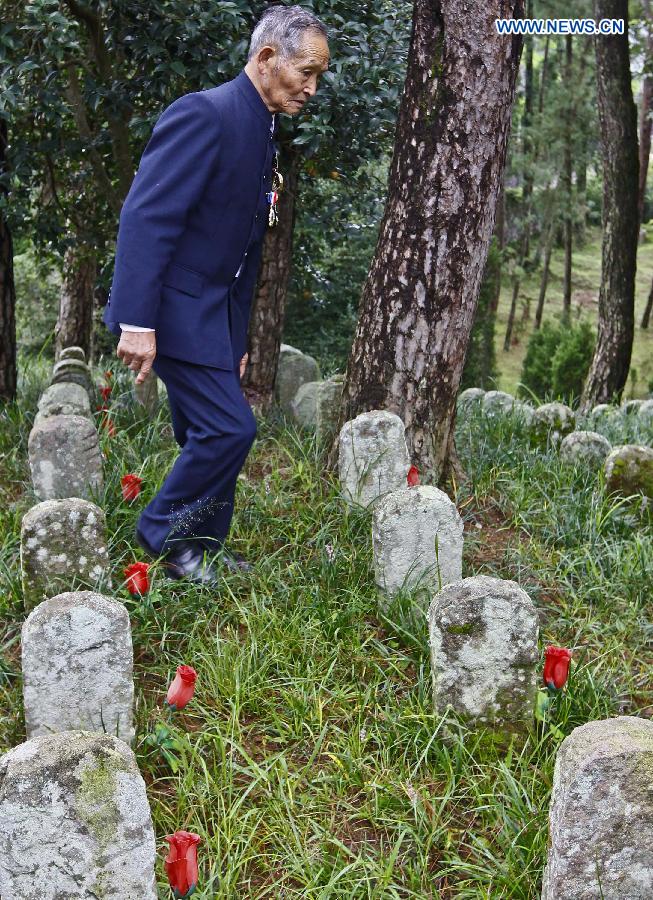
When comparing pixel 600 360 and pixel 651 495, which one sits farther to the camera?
pixel 600 360

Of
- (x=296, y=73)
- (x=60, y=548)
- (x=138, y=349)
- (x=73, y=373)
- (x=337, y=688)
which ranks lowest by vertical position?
(x=337, y=688)

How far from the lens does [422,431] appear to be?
4.46 meters

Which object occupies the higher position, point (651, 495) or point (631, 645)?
point (651, 495)

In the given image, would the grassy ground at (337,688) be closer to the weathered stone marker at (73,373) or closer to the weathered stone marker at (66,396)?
the weathered stone marker at (66,396)

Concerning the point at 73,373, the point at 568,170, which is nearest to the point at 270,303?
the point at 73,373

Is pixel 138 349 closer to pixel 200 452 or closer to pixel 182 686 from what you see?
pixel 200 452

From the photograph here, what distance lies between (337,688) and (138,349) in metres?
1.33

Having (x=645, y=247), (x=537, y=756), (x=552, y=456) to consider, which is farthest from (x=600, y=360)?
(x=645, y=247)

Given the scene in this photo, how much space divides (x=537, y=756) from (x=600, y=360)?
23.7 ft

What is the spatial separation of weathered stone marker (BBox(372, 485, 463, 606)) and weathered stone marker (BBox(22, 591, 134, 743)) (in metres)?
1.09

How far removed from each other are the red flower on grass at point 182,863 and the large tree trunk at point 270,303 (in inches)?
155

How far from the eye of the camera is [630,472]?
4691mm

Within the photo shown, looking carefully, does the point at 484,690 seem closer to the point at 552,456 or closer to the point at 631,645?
the point at 631,645

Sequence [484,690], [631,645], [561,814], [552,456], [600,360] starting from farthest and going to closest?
[600,360] → [552,456] → [631,645] → [484,690] → [561,814]
